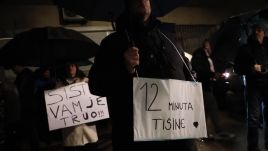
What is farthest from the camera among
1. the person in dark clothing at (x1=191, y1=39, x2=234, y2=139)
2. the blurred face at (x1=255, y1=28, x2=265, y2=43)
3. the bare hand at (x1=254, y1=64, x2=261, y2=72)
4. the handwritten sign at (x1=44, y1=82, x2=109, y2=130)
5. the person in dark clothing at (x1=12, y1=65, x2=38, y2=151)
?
the person in dark clothing at (x1=191, y1=39, x2=234, y2=139)

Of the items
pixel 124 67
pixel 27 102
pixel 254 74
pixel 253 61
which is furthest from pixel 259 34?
pixel 27 102

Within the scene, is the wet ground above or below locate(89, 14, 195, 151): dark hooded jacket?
below

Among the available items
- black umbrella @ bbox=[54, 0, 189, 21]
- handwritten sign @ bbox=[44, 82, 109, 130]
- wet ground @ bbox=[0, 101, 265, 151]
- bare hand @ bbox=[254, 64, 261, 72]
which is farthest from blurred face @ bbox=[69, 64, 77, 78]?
bare hand @ bbox=[254, 64, 261, 72]

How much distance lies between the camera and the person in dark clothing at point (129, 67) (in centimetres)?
232

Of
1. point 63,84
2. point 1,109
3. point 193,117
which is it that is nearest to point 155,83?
point 193,117

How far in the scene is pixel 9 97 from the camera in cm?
700

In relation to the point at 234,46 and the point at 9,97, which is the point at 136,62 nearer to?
the point at 9,97

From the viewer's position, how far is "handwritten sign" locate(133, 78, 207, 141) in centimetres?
227

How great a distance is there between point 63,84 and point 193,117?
9.61 feet

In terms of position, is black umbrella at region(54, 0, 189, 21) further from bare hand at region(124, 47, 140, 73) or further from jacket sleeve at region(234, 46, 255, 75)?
jacket sleeve at region(234, 46, 255, 75)

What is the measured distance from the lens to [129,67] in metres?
2.25

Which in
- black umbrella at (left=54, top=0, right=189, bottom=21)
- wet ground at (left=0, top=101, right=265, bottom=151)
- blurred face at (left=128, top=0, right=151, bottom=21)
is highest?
black umbrella at (left=54, top=0, right=189, bottom=21)

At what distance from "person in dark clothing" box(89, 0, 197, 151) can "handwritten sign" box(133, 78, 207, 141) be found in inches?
2.2

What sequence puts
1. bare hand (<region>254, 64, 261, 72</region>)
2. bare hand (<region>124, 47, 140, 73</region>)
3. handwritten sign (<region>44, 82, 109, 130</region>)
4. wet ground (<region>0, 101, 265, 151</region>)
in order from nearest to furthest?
bare hand (<region>124, 47, 140, 73</region>), handwritten sign (<region>44, 82, 109, 130</region>), bare hand (<region>254, 64, 261, 72</region>), wet ground (<region>0, 101, 265, 151</region>)
